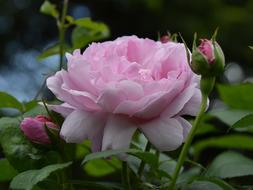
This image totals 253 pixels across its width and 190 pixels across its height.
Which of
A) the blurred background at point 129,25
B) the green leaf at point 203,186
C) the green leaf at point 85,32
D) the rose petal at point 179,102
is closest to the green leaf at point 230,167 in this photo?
the green leaf at point 203,186

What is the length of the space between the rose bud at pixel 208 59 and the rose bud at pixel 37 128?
154mm

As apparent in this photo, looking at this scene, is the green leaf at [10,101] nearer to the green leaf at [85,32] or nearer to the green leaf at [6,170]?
the green leaf at [6,170]

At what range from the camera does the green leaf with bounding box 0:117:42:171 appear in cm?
64

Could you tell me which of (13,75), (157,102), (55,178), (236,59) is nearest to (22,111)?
(55,178)

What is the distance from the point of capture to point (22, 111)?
0.78m

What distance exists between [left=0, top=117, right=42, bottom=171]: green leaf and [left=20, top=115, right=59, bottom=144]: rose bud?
0.06 feet

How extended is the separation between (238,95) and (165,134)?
→ 14.8 inches

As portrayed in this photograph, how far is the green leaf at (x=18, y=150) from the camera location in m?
0.64

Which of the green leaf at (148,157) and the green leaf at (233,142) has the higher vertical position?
the green leaf at (148,157)

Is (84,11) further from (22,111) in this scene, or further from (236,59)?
(22,111)

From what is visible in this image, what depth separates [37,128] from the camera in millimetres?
622

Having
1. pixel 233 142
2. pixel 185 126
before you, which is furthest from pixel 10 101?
pixel 233 142

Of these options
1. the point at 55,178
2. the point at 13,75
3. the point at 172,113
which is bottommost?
the point at 13,75

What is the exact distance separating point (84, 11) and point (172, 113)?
3895 millimetres
